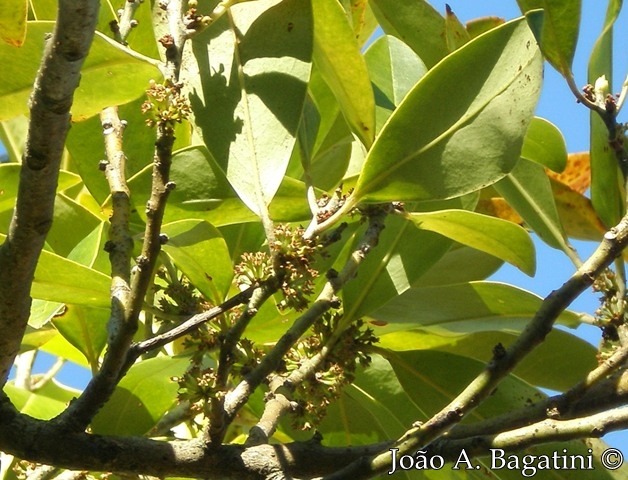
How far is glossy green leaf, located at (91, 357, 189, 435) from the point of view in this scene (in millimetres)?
1344

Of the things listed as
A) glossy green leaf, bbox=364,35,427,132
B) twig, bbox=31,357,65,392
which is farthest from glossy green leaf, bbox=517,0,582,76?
twig, bbox=31,357,65,392

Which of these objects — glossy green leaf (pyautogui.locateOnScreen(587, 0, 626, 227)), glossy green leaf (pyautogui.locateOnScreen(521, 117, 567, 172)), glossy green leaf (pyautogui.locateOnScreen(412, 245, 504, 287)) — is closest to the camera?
glossy green leaf (pyautogui.locateOnScreen(587, 0, 626, 227))

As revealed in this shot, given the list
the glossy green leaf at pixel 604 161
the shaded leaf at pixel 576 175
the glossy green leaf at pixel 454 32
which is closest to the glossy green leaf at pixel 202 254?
the glossy green leaf at pixel 454 32

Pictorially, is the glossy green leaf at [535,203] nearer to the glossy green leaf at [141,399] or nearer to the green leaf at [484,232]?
the green leaf at [484,232]

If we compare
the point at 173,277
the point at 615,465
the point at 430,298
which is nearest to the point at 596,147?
the point at 430,298

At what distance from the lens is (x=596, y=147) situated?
1.34m

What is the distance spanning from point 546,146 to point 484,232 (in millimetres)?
285

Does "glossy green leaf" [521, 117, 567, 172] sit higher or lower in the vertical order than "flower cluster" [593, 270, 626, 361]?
higher

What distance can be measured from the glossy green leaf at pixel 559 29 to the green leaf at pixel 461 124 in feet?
0.84

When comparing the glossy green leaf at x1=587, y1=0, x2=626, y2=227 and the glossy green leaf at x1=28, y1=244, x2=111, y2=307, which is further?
the glossy green leaf at x1=587, y1=0, x2=626, y2=227

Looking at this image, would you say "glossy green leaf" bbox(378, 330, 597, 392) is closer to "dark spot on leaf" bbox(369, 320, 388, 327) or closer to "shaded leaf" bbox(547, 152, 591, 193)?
"dark spot on leaf" bbox(369, 320, 388, 327)

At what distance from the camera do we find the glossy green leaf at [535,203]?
1.44 meters

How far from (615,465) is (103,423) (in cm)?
76

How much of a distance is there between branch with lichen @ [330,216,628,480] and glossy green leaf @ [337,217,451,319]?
0.27 m
